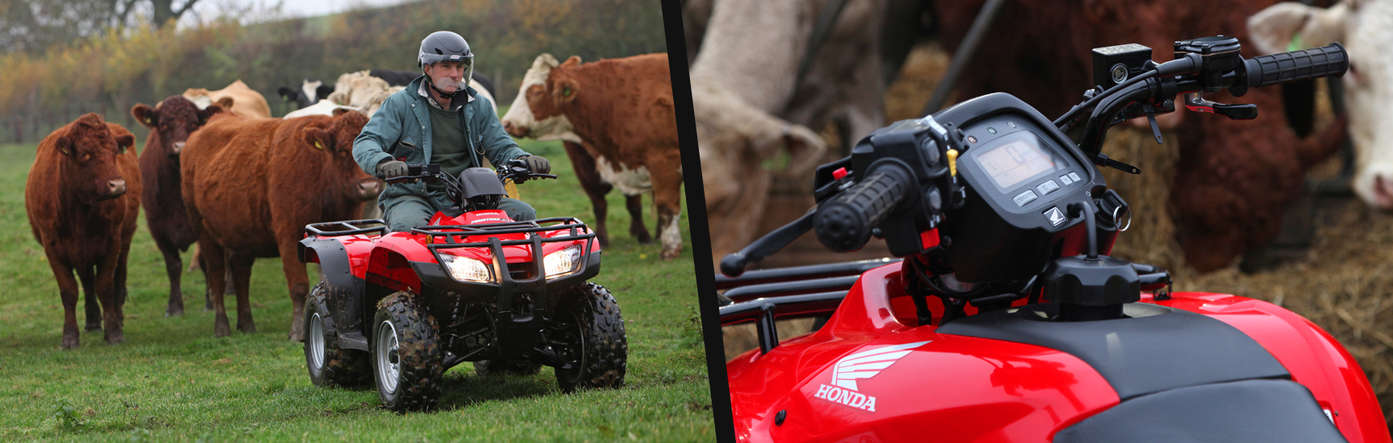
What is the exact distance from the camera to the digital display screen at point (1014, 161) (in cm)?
171

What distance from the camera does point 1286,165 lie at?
278 inches

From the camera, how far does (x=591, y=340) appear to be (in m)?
1.74

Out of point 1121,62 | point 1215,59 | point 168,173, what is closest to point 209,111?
point 168,173

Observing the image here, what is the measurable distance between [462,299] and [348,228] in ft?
0.66

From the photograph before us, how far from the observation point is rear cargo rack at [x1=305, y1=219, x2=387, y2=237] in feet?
5.88

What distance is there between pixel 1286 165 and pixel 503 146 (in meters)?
6.40

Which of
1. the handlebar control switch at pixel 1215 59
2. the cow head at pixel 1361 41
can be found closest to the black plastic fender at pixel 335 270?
the handlebar control switch at pixel 1215 59

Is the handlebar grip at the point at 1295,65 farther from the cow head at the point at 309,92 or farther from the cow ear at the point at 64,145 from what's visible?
the cow ear at the point at 64,145

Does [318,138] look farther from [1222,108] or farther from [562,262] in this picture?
[1222,108]

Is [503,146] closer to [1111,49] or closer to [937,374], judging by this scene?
[937,374]

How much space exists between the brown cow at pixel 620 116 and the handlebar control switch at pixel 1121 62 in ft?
2.33

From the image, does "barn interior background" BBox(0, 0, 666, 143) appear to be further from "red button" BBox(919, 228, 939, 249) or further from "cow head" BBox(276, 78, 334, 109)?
"red button" BBox(919, 228, 939, 249)

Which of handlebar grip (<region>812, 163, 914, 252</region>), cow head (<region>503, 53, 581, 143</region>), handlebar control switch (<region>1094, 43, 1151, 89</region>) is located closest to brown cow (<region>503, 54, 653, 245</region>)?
cow head (<region>503, 53, 581, 143</region>)

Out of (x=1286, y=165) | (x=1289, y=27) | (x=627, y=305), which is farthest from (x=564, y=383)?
(x=1286, y=165)
